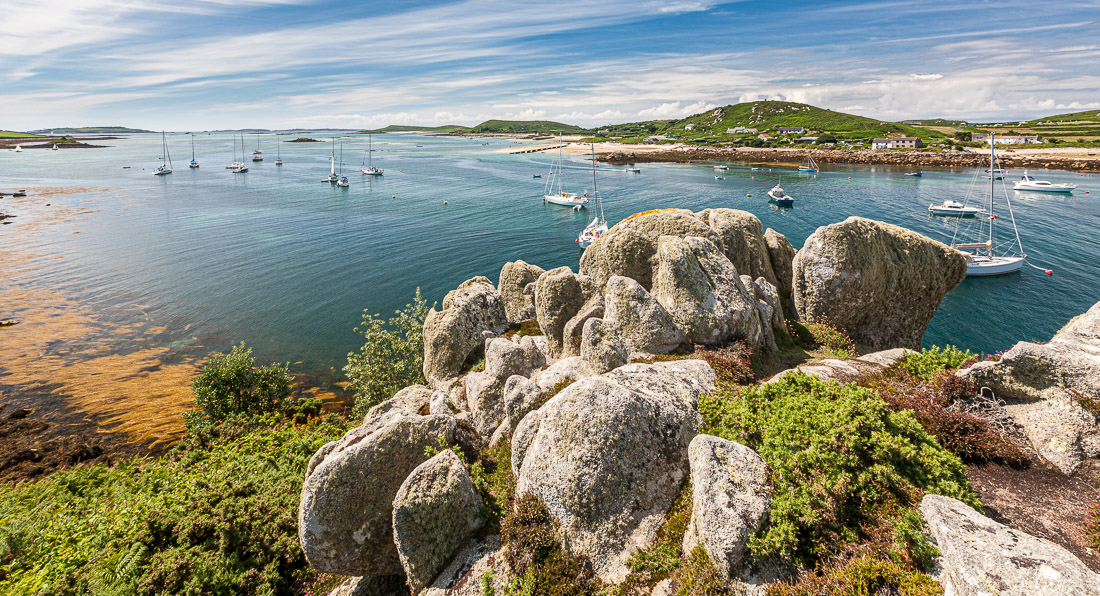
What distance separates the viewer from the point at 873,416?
9.41m

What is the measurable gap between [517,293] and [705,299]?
47.6ft

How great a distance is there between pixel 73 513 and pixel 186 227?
87.2m

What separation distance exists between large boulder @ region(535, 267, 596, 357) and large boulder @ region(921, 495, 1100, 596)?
1608cm

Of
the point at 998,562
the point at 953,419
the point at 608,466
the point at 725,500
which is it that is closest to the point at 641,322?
the point at 608,466

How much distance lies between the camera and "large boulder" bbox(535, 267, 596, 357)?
22.6 m

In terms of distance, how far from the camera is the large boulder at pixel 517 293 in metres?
29.9

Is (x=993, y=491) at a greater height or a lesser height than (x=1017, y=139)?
lesser

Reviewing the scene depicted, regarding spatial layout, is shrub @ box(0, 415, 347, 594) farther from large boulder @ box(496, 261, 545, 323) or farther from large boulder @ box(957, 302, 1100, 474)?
large boulder @ box(957, 302, 1100, 474)

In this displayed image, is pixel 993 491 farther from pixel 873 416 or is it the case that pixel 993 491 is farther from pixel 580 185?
pixel 580 185

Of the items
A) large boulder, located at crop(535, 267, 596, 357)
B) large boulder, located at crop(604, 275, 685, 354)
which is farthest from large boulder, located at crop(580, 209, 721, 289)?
large boulder, located at crop(604, 275, 685, 354)

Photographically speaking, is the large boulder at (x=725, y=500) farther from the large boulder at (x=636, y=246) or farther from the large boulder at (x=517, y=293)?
the large boulder at (x=517, y=293)

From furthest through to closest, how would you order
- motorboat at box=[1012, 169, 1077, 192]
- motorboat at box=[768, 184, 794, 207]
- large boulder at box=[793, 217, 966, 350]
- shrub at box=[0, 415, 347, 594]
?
motorboat at box=[1012, 169, 1077, 192] → motorboat at box=[768, 184, 794, 207] → large boulder at box=[793, 217, 966, 350] → shrub at box=[0, 415, 347, 594]

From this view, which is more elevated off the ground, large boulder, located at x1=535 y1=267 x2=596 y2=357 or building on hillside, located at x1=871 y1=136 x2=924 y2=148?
building on hillside, located at x1=871 y1=136 x2=924 y2=148

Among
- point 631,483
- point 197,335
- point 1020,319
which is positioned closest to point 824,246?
point 631,483
